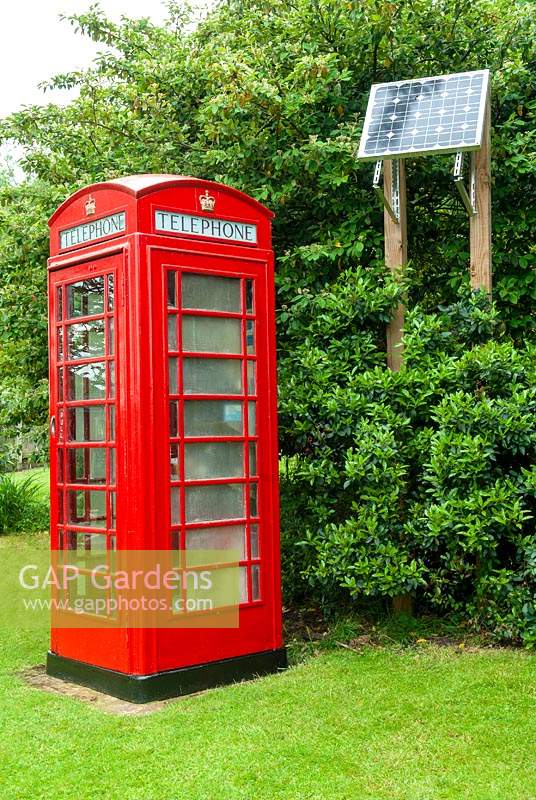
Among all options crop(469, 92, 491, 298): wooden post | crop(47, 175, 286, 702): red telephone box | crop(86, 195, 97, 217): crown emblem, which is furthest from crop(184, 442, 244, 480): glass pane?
crop(469, 92, 491, 298): wooden post

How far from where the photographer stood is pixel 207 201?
5441 millimetres

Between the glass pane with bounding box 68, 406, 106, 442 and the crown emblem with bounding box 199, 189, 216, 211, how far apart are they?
135 centimetres

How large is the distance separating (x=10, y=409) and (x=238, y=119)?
13.5 feet

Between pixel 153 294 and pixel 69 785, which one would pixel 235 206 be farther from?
pixel 69 785

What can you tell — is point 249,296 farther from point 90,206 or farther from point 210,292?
point 90,206

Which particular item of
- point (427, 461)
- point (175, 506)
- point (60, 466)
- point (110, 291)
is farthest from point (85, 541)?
point (427, 461)

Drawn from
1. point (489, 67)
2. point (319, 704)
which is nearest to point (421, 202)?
point (489, 67)

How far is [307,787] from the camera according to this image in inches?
152

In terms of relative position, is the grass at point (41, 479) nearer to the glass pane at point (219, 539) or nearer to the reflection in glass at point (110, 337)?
the glass pane at point (219, 539)

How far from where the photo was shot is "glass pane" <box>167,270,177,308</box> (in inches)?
205

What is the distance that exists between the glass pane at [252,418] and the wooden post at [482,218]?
1931mm

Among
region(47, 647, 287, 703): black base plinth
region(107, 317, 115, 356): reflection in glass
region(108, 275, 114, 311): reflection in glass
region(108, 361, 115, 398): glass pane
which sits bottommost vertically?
region(47, 647, 287, 703): black base plinth

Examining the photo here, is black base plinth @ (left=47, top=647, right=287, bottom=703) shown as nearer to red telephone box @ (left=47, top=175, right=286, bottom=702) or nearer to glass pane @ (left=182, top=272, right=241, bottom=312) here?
red telephone box @ (left=47, top=175, right=286, bottom=702)

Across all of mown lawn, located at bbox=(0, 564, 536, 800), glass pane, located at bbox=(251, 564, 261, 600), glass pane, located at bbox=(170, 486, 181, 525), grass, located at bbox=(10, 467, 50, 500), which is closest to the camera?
mown lawn, located at bbox=(0, 564, 536, 800)
